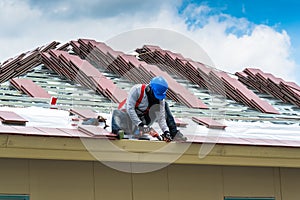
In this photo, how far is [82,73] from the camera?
14.5 meters

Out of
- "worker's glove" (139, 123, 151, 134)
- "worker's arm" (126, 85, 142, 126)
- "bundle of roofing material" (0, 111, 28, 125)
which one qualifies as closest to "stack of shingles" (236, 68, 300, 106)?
"worker's arm" (126, 85, 142, 126)

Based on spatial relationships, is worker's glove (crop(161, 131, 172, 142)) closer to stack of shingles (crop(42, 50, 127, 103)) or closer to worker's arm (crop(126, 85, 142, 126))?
worker's arm (crop(126, 85, 142, 126))

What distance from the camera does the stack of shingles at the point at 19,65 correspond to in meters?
14.3

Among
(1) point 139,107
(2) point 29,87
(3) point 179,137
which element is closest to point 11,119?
(1) point 139,107

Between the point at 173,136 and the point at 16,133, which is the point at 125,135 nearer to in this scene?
the point at 173,136

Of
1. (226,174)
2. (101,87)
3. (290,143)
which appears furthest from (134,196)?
(101,87)

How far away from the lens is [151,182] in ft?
34.4

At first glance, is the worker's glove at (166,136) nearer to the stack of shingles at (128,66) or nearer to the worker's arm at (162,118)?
the worker's arm at (162,118)

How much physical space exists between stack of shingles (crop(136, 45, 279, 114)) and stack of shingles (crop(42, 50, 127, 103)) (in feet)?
7.92

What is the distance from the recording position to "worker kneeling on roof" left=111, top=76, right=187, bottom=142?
1009 cm

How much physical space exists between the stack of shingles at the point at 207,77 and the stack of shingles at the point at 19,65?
325 cm

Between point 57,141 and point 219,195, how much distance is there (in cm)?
323

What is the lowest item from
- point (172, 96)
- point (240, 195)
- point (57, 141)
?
point (240, 195)

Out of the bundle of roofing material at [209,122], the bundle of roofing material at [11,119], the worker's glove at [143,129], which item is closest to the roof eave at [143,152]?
the worker's glove at [143,129]
